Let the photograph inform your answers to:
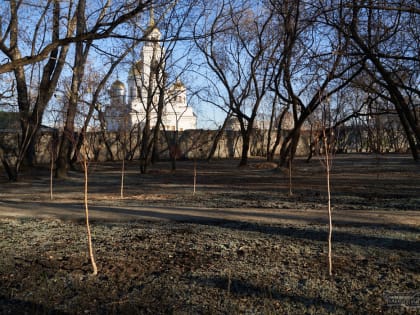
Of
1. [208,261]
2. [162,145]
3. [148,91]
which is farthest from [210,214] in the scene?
[162,145]

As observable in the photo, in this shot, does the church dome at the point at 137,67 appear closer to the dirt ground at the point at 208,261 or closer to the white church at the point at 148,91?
the white church at the point at 148,91

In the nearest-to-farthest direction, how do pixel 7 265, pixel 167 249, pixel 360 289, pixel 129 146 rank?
pixel 360 289
pixel 7 265
pixel 167 249
pixel 129 146

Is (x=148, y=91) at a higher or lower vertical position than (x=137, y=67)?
lower

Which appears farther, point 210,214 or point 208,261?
point 210,214

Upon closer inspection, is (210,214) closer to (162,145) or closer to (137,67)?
(137,67)

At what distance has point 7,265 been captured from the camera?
15.9ft

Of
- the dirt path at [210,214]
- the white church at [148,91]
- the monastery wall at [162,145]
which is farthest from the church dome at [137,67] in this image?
the dirt path at [210,214]

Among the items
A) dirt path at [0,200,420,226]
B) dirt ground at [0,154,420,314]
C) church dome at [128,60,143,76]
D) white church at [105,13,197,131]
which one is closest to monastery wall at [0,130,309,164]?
white church at [105,13,197,131]

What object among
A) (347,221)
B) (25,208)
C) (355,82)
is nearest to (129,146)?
(355,82)

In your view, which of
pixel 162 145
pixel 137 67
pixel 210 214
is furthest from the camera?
pixel 162 145

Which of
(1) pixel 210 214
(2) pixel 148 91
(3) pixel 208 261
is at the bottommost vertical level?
(3) pixel 208 261

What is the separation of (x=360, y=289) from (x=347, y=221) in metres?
2.66

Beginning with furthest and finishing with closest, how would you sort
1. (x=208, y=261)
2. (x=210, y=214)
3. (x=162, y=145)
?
1. (x=162, y=145)
2. (x=210, y=214)
3. (x=208, y=261)

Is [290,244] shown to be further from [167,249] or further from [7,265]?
[7,265]
